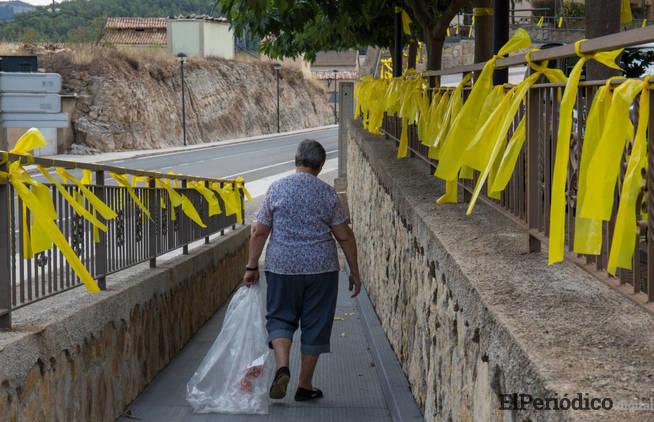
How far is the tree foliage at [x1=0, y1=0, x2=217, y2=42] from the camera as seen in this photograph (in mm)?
104562

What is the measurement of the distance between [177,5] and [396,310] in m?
124

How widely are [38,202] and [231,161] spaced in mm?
37888

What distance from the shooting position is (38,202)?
478cm

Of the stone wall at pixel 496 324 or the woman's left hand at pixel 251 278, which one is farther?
the woman's left hand at pixel 251 278

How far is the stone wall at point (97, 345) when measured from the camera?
425 cm

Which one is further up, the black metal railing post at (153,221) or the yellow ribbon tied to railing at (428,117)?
the yellow ribbon tied to railing at (428,117)

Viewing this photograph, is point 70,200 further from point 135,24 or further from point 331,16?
point 135,24

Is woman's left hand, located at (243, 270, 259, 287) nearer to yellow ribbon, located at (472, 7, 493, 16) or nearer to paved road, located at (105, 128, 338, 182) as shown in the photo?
yellow ribbon, located at (472, 7, 493, 16)

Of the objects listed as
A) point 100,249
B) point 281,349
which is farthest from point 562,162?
point 100,249

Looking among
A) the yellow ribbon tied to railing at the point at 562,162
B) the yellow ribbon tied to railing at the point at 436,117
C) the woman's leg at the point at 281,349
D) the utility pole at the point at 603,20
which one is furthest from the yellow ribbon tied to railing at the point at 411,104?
the yellow ribbon tied to railing at the point at 562,162

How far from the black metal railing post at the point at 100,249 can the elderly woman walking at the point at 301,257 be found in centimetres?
85

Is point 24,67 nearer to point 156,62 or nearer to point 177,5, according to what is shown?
point 156,62

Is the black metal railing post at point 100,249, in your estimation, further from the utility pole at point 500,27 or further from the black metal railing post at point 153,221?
the utility pole at point 500,27

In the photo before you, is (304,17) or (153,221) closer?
(153,221)
